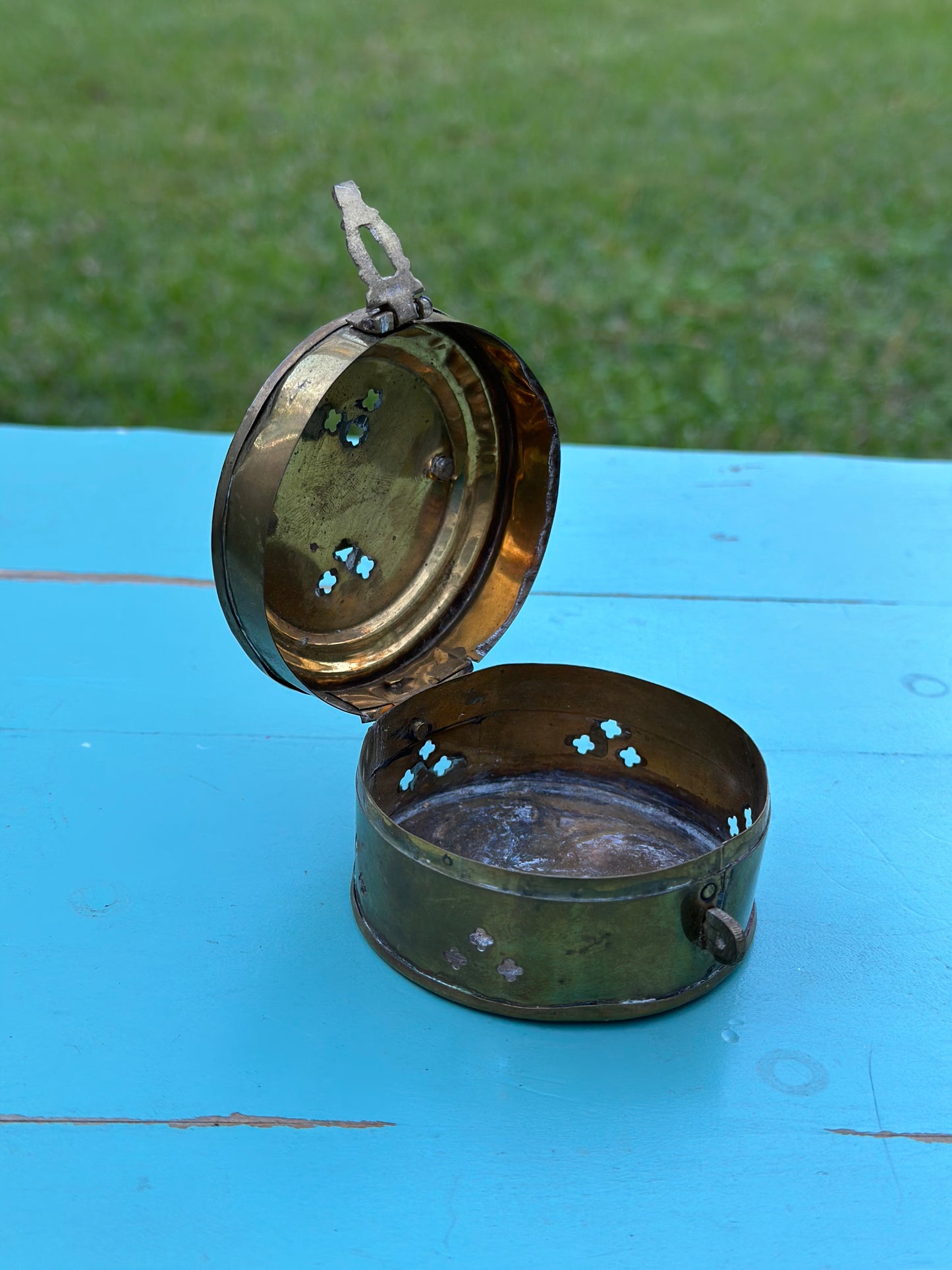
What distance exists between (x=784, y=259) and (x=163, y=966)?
4.10 m

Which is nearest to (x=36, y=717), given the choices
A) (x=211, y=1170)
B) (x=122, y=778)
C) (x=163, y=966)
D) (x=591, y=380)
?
(x=122, y=778)

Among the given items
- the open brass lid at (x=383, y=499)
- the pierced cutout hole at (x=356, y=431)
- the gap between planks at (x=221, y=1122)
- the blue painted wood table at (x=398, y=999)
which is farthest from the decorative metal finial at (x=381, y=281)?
the gap between planks at (x=221, y=1122)

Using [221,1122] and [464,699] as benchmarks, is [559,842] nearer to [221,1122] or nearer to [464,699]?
[464,699]

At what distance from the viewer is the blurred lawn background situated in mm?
4227

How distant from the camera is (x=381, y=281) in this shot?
55.2 inches

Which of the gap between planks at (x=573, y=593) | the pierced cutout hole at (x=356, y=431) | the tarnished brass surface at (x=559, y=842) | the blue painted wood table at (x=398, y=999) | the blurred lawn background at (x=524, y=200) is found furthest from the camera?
the blurred lawn background at (x=524, y=200)

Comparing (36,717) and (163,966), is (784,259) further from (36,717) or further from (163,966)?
(163,966)

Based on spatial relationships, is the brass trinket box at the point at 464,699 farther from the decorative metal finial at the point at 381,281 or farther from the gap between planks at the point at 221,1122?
the gap between planks at the point at 221,1122

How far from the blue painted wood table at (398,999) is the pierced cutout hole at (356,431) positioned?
46cm

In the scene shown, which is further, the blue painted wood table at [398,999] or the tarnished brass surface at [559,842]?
the tarnished brass surface at [559,842]

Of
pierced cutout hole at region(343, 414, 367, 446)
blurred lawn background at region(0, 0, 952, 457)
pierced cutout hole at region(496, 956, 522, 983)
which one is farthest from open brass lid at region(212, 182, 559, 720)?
blurred lawn background at region(0, 0, 952, 457)

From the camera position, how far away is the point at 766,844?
1733mm

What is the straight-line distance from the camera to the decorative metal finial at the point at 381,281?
1.41 metres

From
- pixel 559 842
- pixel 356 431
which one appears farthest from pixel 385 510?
pixel 559 842
